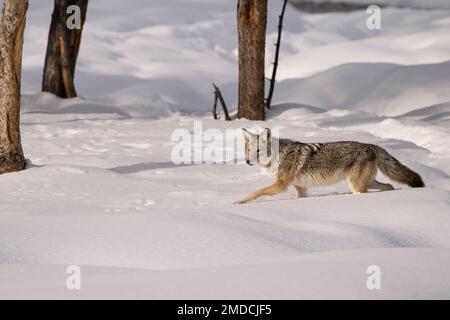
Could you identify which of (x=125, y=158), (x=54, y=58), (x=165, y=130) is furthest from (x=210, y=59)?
(x=125, y=158)


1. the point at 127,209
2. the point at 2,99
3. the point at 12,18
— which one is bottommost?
the point at 127,209

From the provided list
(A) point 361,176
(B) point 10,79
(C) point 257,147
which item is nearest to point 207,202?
(C) point 257,147

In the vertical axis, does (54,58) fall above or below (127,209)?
above

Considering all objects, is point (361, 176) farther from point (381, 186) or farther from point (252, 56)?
point (252, 56)

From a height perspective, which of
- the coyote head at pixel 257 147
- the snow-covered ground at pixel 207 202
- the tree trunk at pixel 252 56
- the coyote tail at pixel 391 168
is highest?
the tree trunk at pixel 252 56

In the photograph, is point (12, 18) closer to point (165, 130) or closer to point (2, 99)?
point (2, 99)

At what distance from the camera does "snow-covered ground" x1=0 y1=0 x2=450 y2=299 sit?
5816 millimetres

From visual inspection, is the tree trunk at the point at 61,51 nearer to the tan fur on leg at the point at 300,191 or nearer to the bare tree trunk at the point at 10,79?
the bare tree trunk at the point at 10,79

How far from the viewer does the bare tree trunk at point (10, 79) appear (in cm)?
1056

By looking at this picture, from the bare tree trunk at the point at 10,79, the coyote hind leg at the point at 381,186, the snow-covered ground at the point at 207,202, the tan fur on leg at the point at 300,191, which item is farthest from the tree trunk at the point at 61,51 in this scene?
the coyote hind leg at the point at 381,186

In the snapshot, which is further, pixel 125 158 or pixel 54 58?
pixel 54 58

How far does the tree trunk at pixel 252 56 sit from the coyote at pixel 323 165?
7.17 meters

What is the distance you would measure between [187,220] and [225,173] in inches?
153
